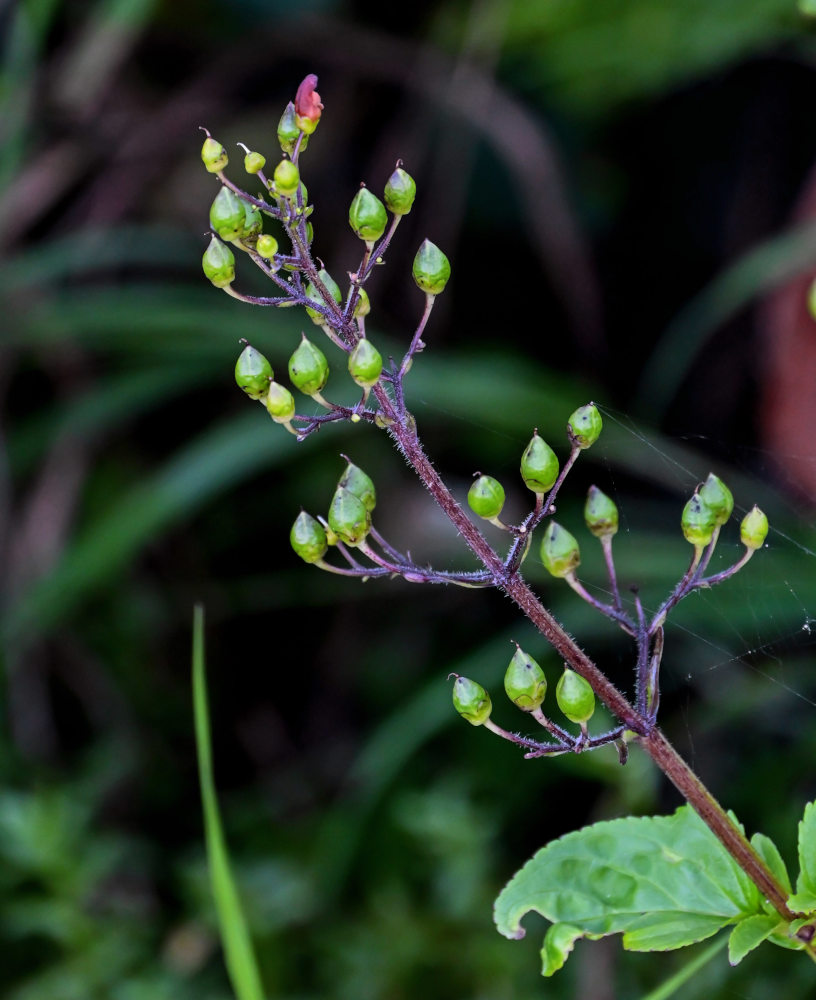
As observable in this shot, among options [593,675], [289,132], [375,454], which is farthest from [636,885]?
[375,454]

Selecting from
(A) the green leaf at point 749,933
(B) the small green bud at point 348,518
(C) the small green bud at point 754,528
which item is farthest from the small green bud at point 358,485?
(A) the green leaf at point 749,933

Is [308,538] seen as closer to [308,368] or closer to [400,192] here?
[308,368]

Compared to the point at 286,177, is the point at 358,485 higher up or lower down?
lower down

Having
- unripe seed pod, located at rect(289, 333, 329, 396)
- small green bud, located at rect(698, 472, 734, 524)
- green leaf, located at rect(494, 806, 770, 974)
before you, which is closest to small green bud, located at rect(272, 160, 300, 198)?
unripe seed pod, located at rect(289, 333, 329, 396)

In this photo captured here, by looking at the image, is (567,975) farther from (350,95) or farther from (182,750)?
(350,95)

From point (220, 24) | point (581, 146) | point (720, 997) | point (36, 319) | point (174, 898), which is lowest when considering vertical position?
point (174, 898)

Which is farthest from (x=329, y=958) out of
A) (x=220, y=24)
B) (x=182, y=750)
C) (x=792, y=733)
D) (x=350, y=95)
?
(x=220, y=24)

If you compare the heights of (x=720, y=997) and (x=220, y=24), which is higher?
(x=220, y=24)

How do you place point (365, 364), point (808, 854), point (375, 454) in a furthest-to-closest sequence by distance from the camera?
1. point (375, 454)
2. point (808, 854)
3. point (365, 364)
